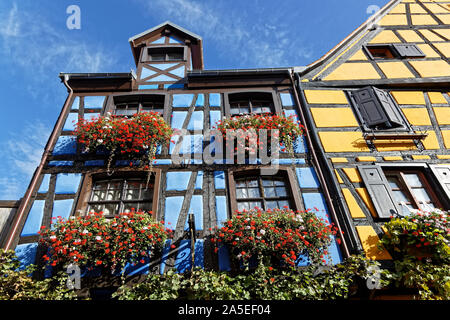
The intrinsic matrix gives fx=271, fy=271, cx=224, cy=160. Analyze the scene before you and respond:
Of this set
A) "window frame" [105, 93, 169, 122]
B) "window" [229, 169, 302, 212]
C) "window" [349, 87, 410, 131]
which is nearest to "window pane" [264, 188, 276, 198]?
"window" [229, 169, 302, 212]

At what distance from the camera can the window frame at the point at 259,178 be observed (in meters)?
4.97

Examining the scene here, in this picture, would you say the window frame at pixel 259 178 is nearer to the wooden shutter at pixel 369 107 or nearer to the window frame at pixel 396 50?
the wooden shutter at pixel 369 107

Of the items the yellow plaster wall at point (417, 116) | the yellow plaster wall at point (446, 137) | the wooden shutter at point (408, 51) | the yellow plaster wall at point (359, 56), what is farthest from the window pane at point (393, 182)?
the wooden shutter at point (408, 51)

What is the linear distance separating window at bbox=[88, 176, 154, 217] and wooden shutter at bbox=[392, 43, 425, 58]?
7.65m

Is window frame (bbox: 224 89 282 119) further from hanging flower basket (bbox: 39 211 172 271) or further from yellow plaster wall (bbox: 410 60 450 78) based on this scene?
yellow plaster wall (bbox: 410 60 450 78)

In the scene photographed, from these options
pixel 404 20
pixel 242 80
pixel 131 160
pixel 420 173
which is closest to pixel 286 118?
pixel 242 80

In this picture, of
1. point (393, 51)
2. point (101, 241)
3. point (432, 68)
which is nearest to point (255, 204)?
point (101, 241)

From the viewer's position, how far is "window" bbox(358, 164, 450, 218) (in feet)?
16.3

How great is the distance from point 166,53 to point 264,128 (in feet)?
13.8

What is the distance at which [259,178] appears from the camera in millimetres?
5516

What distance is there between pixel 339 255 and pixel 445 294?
55.8 inches

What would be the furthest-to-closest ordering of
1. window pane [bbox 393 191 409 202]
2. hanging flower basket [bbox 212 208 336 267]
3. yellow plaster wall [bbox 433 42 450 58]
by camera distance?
yellow plaster wall [bbox 433 42 450 58], window pane [bbox 393 191 409 202], hanging flower basket [bbox 212 208 336 267]
